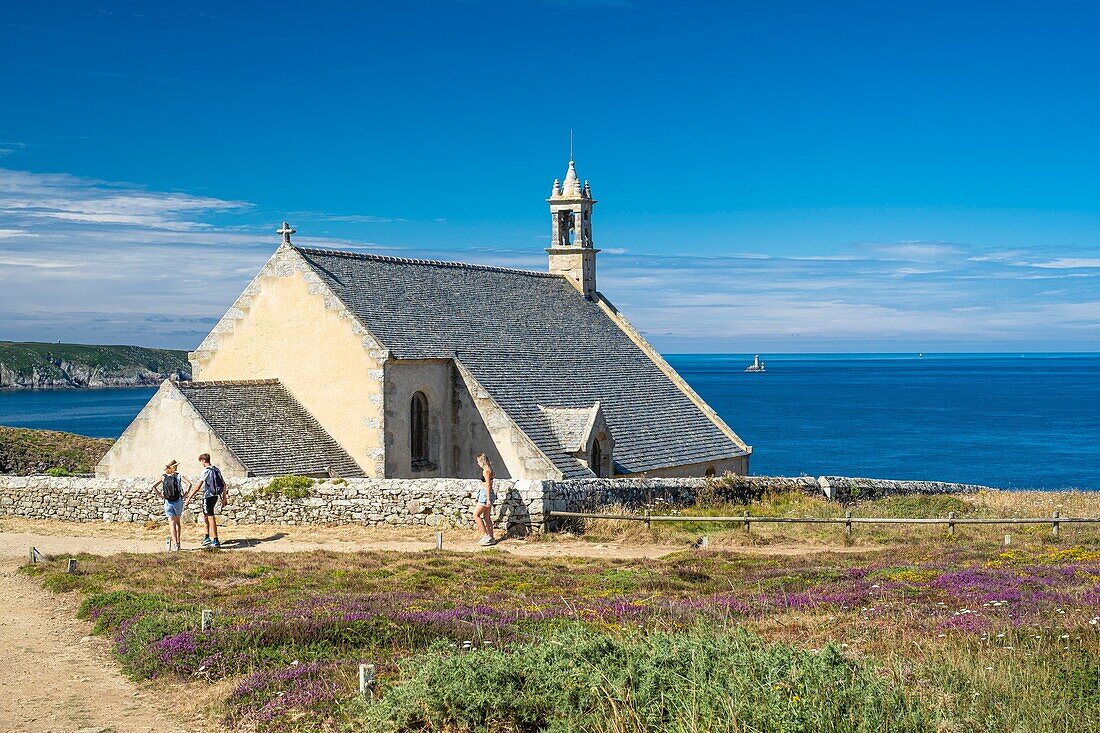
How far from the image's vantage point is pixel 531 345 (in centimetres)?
3469

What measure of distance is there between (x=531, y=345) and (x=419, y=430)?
245 inches

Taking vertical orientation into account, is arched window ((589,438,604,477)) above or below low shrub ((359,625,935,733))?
above

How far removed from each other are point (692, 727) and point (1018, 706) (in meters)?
2.71

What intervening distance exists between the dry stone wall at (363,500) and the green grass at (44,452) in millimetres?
14512

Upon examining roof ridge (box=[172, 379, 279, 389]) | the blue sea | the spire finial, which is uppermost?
the spire finial

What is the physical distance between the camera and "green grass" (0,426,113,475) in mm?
40781

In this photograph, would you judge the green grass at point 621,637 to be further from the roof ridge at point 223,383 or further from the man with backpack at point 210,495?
the roof ridge at point 223,383

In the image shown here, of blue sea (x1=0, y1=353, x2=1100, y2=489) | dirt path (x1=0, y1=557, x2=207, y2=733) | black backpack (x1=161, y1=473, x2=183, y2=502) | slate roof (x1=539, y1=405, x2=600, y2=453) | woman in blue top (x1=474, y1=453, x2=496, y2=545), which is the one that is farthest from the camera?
blue sea (x1=0, y1=353, x2=1100, y2=489)

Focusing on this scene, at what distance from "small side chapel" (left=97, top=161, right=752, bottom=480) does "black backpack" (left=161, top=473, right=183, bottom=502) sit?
4346mm

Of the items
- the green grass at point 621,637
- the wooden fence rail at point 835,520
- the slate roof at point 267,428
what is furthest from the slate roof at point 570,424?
the green grass at point 621,637

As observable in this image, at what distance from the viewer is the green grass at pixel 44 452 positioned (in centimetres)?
4078

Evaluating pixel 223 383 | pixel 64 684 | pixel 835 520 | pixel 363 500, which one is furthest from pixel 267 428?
pixel 64 684

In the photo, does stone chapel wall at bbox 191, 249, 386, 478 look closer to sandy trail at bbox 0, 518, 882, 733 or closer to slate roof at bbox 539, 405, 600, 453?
slate roof at bbox 539, 405, 600, 453

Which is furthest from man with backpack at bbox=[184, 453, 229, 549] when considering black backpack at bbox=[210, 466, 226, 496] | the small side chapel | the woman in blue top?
the woman in blue top
